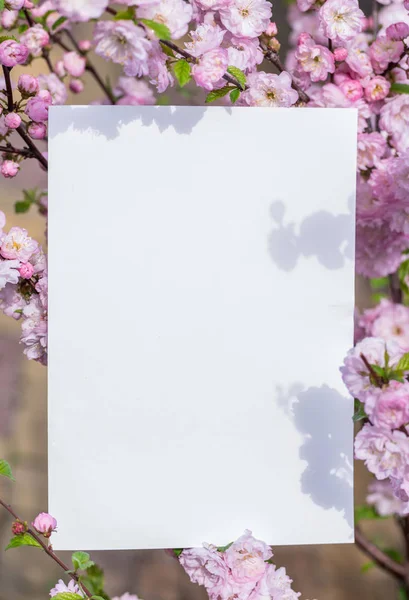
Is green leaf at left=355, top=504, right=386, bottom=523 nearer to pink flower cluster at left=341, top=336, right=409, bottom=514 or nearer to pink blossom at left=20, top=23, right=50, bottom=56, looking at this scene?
pink flower cluster at left=341, top=336, right=409, bottom=514

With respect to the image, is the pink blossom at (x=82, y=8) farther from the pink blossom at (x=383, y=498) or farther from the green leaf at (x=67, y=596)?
the pink blossom at (x=383, y=498)

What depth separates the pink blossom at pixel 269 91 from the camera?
2.28 feet

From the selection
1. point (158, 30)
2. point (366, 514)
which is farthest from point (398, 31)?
point (366, 514)

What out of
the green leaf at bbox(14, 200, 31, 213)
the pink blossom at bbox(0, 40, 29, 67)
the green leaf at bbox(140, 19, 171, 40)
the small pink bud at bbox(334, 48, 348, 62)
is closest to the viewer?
the green leaf at bbox(140, 19, 171, 40)

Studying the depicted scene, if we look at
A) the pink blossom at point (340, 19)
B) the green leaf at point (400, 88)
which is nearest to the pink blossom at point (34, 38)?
the pink blossom at point (340, 19)

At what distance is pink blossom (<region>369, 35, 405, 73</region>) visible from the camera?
76 cm

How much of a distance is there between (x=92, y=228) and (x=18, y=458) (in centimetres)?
113

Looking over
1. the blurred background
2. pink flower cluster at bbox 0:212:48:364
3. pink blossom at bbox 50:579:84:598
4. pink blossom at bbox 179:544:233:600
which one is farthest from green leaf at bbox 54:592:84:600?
the blurred background

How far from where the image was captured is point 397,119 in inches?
30.4

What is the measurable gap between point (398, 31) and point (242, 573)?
68cm

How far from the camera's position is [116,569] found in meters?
1.61

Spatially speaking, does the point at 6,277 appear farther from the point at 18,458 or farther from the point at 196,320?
the point at 18,458

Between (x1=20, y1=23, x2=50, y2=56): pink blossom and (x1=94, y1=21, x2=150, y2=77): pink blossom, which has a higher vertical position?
(x1=20, y1=23, x2=50, y2=56): pink blossom

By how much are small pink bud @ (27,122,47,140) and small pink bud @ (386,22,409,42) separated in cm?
45
